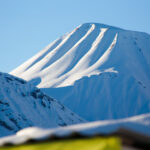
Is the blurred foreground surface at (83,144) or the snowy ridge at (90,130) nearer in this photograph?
the snowy ridge at (90,130)

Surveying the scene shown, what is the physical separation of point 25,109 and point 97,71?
4630 centimetres

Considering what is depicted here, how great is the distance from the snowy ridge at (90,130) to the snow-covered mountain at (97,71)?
86758mm

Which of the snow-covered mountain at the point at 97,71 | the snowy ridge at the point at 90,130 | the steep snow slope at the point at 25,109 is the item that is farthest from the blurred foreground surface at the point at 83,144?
the snow-covered mountain at the point at 97,71

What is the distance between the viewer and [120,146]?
4391 mm

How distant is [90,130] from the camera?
4.47 metres

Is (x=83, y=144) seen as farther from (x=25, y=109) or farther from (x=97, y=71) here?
(x=97, y=71)

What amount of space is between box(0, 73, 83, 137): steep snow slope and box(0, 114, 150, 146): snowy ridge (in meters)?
52.0

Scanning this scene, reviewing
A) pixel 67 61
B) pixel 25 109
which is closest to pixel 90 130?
pixel 25 109

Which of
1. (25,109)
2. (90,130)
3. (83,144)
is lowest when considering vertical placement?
(25,109)

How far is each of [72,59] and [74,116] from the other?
2033 inches

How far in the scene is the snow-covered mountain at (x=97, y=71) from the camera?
97.7 meters

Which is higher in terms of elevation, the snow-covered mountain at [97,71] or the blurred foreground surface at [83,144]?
the blurred foreground surface at [83,144]

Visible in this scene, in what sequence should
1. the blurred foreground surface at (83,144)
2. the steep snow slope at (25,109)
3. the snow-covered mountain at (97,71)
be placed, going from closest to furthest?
the blurred foreground surface at (83,144) < the steep snow slope at (25,109) < the snow-covered mountain at (97,71)

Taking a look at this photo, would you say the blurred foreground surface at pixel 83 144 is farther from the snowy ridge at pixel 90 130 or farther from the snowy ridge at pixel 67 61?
the snowy ridge at pixel 67 61
